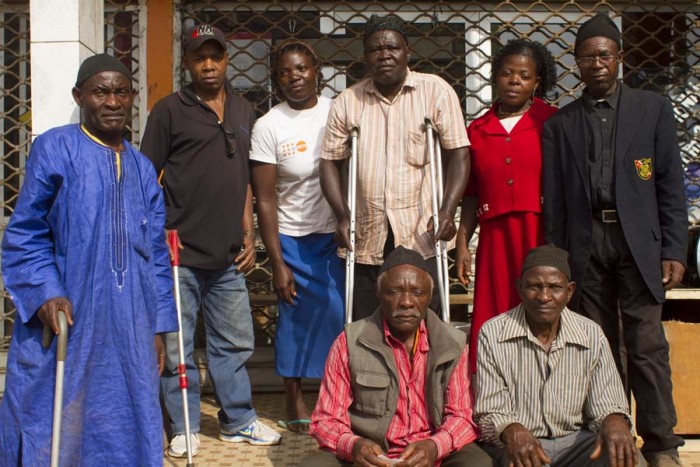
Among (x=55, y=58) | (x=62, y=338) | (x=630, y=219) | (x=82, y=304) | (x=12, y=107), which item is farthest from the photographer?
(x=12, y=107)

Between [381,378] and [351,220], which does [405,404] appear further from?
[351,220]

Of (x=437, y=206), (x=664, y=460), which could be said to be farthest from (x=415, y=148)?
(x=664, y=460)

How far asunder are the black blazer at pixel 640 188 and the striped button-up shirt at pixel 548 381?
1.43ft

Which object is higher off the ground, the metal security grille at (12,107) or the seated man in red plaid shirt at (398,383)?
the metal security grille at (12,107)

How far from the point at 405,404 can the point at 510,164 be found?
4.34 feet

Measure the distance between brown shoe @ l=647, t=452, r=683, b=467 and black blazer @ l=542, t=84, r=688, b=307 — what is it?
0.72 m

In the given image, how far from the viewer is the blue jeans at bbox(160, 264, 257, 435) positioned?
4.66 m

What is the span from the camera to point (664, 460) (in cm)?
407

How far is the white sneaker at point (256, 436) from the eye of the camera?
4824 mm

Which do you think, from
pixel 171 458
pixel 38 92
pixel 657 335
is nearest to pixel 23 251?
pixel 38 92

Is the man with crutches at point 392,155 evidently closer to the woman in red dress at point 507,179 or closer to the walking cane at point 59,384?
the woman in red dress at point 507,179

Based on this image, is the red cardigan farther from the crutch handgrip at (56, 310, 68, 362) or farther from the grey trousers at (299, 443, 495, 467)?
the crutch handgrip at (56, 310, 68, 362)

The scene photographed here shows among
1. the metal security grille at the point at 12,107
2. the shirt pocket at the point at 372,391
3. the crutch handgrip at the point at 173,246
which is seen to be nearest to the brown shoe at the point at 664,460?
the shirt pocket at the point at 372,391

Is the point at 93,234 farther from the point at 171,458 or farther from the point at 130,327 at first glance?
the point at 171,458
